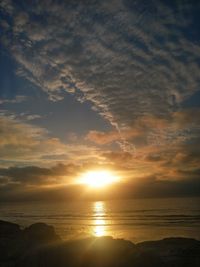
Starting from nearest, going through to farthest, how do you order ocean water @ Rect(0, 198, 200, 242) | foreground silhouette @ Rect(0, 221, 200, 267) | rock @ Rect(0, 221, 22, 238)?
foreground silhouette @ Rect(0, 221, 200, 267)
rock @ Rect(0, 221, 22, 238)
ocean water @ Rect(0, 198, 200, 242)

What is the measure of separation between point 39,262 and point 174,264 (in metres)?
8.86

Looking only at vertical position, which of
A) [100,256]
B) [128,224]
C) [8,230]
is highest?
[8,230]

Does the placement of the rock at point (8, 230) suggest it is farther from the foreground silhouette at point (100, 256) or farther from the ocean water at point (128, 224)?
the foreground silhouette at point (100, 256)

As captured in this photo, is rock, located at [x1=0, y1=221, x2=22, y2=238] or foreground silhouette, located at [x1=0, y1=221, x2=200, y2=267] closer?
foreground silhouette, located at [x1=0, y1=221, x2=200, y2=267]

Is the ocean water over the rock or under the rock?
under

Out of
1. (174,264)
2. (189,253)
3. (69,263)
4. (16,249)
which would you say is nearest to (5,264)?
(16,249)

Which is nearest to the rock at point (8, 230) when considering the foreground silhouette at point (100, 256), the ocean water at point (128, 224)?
the ocean water at point (128, 224)

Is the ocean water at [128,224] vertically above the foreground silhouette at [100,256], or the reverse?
the foreground silhouette at [100,256]

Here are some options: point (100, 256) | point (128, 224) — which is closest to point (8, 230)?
point (100, 256)

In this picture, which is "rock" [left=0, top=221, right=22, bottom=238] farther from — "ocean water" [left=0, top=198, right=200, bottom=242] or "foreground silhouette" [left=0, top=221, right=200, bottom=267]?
"foreground silhouette" [left=0, top=221, right=200, bottom=267]

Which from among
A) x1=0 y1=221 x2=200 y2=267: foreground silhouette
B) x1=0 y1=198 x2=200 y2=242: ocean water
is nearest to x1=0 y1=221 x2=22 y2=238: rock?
x1=0 y1=198 x2=200 y2=242: ocean water

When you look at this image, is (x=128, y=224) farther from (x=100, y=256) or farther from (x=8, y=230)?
(x=100, y=256)

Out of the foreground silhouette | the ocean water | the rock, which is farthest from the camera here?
the ocean water

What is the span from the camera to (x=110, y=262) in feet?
58.7
